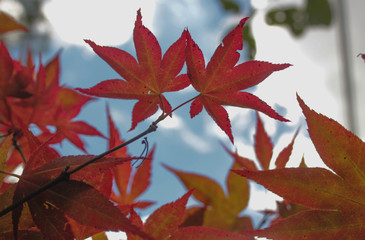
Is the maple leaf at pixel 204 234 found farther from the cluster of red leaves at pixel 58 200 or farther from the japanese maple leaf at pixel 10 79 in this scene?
the japanese maple leaf at pixel 10 79

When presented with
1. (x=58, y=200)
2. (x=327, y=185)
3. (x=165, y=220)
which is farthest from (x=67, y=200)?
(x=327, y=185)

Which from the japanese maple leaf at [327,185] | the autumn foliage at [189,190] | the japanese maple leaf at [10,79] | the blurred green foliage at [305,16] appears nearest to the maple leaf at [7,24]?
the japanese maple leaf at [10,79]

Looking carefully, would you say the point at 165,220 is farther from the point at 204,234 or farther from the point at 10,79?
the point at 10,79

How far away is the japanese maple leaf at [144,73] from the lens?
361mm

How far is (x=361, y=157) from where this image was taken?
33 centimetres

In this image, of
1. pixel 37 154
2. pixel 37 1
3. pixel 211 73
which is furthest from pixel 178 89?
pixel 37 1

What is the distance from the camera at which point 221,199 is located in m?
0.67

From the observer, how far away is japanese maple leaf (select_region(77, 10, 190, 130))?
36 centimetres

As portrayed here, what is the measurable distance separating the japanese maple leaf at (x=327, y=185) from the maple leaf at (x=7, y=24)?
46 centimetres

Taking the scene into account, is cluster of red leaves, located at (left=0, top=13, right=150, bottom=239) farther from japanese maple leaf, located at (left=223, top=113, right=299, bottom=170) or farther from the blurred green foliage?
the blurred green foliage

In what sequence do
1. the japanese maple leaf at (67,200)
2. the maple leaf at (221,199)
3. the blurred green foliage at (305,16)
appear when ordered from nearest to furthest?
the japanese maple leaf at (67,200), the maple leaf at (221,199), the blurred green foliage at (305,16)

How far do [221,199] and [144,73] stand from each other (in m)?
0.38

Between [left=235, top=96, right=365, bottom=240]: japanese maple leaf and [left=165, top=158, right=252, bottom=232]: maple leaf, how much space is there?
1.14 ft

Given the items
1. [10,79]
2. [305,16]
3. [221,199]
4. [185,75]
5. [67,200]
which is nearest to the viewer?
[67,200]
